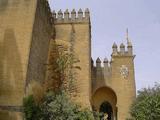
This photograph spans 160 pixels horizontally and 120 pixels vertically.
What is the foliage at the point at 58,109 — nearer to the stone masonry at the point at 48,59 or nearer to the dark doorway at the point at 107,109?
the stone masonry at the point at 48,59

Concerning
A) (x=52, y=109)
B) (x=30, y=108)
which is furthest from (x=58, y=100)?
(x=30, y=108)

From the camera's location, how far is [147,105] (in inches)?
701

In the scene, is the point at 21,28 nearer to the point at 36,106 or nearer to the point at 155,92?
the point at 36,106

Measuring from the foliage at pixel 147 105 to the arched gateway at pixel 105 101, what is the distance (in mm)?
2485

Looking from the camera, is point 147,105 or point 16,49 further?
point 147,105

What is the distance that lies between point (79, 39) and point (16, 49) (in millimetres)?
6020

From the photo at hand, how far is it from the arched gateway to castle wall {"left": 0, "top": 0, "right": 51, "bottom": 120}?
21.5 feet

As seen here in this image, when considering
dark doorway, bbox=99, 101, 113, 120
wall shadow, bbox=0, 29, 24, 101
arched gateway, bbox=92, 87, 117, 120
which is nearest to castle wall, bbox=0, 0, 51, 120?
wall shadow, bbox=0, 29, 24, 101

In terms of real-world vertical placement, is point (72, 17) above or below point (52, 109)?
above

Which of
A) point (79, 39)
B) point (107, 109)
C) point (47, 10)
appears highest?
point (47, 10)

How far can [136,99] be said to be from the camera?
19.4 meters

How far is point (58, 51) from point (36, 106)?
565 centimetres

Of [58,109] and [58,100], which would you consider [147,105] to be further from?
[58,109]

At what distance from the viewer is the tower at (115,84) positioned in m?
20.5
